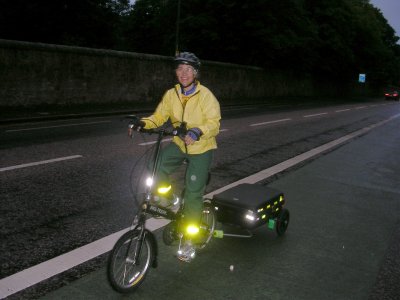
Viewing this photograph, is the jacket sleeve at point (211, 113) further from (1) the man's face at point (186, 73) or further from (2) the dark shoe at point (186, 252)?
(2) the dark shoe at point (186, 252)

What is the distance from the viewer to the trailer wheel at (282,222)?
4.98 meters

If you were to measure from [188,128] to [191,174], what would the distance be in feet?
1.40

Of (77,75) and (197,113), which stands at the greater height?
(77,75)

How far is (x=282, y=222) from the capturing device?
16.6 ft

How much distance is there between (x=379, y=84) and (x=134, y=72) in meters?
71.4

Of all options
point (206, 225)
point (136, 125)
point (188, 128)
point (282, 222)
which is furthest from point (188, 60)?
point (282, 222)

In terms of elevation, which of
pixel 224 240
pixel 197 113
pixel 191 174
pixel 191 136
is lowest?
pixel 224 240

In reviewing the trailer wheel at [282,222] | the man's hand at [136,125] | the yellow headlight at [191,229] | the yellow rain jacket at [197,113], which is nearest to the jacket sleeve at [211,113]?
the yellow rain jacket at [197,113]

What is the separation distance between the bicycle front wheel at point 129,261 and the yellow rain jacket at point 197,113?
0.90 m

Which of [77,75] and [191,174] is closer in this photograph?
[191,174]

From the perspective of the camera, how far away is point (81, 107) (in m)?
18.7

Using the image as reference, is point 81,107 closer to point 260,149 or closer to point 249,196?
point 260,149

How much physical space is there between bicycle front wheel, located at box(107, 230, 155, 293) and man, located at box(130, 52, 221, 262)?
0.44 m

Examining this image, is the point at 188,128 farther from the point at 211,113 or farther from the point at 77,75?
the point at 77,75
